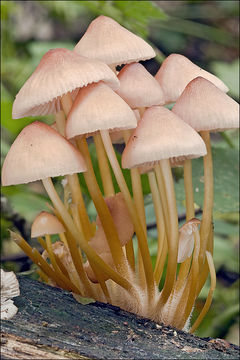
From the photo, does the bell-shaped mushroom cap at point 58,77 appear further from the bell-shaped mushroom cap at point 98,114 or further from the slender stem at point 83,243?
the slender stem at point 83,243

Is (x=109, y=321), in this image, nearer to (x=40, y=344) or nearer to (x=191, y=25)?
(x=40, y=344)

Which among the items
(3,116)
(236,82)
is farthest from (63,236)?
(236,82)

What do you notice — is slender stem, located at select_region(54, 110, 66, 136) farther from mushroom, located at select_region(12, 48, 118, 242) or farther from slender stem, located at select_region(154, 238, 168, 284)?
slender stem, located at select_region(154, 238, 168, 284)

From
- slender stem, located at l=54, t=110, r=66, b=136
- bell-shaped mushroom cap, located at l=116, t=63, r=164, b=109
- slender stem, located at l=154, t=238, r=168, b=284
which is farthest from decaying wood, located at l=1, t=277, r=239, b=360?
bell-shaped mushroom cap, located at l=116, t=63, r=164, b=109

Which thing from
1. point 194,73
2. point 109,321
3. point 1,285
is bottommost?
point 109,321

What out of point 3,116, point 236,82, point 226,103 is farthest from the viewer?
point 236,82

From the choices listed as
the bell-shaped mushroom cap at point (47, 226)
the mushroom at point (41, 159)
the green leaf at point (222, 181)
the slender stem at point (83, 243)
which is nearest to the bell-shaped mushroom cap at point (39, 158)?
the mushroom at point (41, 159)
